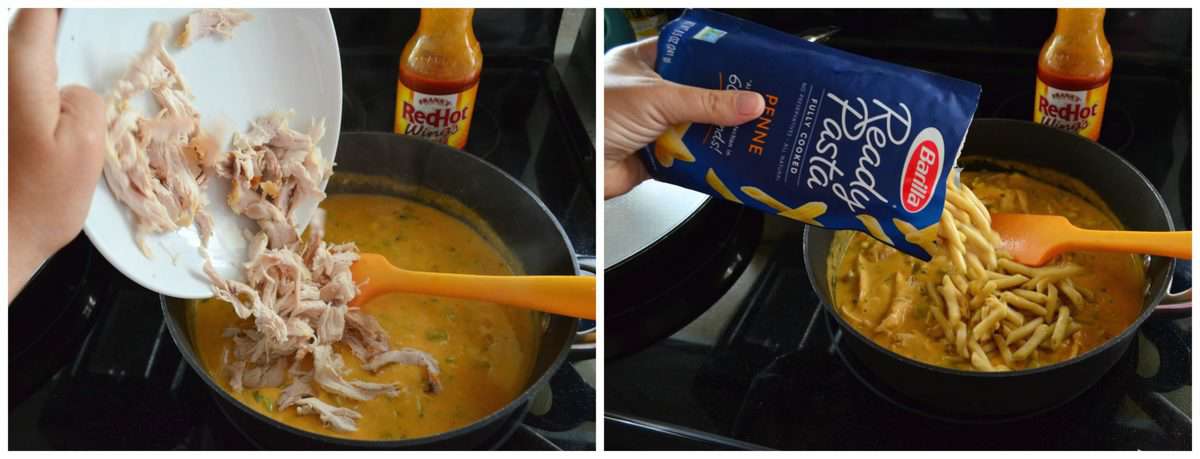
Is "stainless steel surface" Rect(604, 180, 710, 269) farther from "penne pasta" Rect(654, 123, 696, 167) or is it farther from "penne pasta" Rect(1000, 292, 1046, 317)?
"penne pasta" Rect(1000, 292, 1046, 317)

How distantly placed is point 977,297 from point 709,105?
0.49m

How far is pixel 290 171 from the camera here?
1.40 m

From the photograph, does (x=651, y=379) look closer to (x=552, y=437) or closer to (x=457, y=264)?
(x=552, y=437)

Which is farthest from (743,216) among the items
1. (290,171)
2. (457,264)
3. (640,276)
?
(290,171)

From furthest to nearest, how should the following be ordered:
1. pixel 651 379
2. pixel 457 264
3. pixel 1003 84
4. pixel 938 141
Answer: pixel 1003 84 → pixel 457 264 → pixel 651 379 → pixel 938 141

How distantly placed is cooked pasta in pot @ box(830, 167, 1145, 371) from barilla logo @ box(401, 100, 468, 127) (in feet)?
1.93

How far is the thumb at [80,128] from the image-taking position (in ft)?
3.56

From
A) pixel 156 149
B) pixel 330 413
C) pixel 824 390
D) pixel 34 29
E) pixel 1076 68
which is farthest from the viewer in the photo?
pixel 1076 68

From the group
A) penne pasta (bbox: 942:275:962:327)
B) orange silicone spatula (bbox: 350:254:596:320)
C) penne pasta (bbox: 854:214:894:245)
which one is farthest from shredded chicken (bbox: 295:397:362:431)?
penne pasta (bbox: 942:275:962:327)

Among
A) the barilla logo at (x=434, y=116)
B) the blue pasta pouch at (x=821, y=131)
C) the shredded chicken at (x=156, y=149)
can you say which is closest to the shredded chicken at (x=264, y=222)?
the shredded chicken at (x=156, y=149)

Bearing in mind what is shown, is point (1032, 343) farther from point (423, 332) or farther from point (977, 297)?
point (423, 332)

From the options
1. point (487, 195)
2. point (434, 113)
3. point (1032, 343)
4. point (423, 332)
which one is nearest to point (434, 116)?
point (434, 113)

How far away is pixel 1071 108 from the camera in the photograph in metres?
1.67
